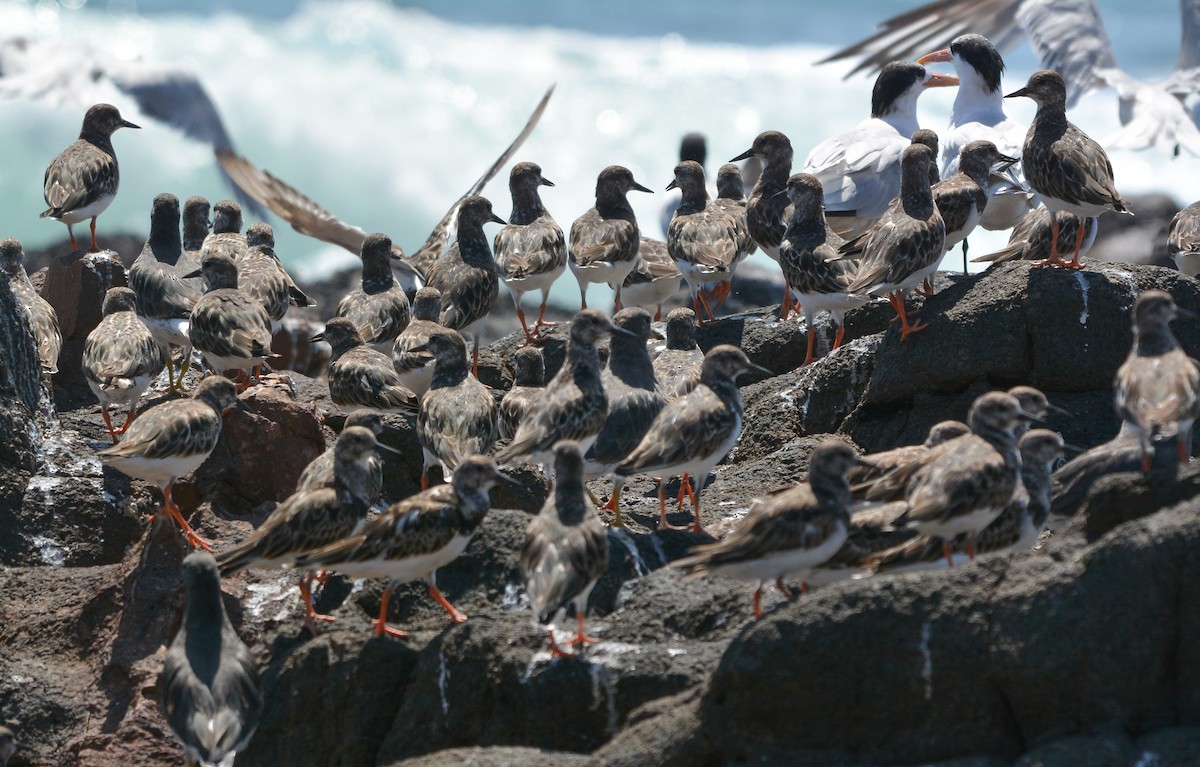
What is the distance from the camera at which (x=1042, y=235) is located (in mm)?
12383

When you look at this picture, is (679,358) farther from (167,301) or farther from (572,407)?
(167,301)

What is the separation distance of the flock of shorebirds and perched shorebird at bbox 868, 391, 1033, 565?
1cm

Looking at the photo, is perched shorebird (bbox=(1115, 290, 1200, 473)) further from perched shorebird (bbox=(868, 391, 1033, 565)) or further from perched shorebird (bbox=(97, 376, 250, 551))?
perched shorebird (bbox=(97, 376, 250, 551))

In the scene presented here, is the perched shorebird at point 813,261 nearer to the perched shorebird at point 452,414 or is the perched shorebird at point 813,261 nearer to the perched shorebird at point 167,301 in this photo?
the perched shorebird at point 452,414

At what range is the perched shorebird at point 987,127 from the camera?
1338 cm

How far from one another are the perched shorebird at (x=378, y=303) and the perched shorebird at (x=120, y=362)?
166 cm

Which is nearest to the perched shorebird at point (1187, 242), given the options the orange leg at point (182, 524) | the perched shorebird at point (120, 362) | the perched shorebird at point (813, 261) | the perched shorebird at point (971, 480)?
the perched shorebird at point (813, 261)

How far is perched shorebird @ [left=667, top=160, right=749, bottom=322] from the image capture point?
13391 mm

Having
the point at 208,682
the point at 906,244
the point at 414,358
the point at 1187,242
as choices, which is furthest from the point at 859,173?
the point at 208,682

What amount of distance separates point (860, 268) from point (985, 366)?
106 cm

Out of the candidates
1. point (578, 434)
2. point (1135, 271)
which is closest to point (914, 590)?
point (578, 434)

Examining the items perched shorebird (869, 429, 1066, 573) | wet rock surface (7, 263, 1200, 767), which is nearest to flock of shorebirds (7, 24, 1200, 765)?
perched shorebird (869, 429, 1066, 573)

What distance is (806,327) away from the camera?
1327 cm

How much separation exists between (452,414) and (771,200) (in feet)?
14.9
